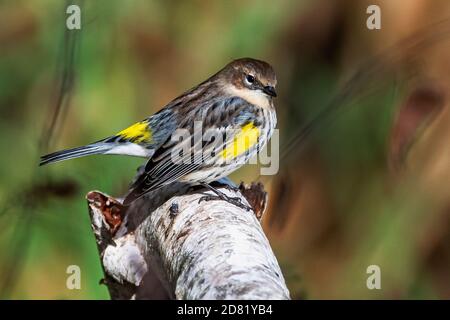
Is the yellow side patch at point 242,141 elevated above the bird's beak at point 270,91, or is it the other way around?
the bird's beak at point 270,91

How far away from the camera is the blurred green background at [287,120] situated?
4.43 m

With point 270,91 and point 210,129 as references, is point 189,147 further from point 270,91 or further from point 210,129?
point 270,91

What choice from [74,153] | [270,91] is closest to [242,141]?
[270,91]

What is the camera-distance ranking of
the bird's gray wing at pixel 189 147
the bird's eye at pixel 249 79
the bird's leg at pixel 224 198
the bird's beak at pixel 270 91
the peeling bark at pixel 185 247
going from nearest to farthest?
the peeling bark at pixel 185 247, the bird's leg at pixel 224 198, the bird's gray wing at pixel 189 147, the bird's beak at pixel 270 91, the bird's eye at pixel 249 79

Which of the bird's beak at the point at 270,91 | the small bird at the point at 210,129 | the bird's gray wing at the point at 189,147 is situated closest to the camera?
the bird's gray wing at the point at 189,147

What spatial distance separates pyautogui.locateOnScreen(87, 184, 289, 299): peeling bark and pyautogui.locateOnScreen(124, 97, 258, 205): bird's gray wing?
73 millimetres

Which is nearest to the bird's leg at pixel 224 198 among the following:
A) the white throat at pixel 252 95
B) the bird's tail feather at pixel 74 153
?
the bird's tail feather at pixel 74 153

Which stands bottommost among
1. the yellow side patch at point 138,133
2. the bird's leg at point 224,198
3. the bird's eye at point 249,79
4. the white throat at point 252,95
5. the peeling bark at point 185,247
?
the peeling bark at point 185,247

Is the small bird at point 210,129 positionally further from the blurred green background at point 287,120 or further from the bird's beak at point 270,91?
the blurred green background at point 287,120

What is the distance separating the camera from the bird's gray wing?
3.78 metres

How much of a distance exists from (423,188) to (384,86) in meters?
0.52

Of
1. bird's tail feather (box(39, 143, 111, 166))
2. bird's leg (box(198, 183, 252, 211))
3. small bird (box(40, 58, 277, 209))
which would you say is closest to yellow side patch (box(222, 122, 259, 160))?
small bird (box(40, 58, 277, 209))

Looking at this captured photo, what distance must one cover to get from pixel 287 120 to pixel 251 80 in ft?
1.32
